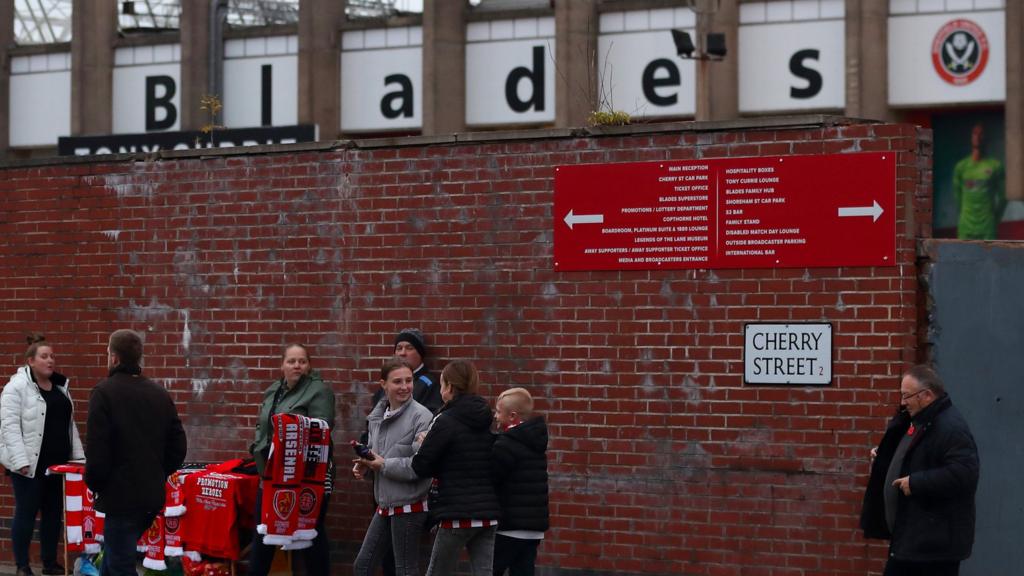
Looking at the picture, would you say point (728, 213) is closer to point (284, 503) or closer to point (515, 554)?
point (515, 554)

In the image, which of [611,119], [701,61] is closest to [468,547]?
[611,119]

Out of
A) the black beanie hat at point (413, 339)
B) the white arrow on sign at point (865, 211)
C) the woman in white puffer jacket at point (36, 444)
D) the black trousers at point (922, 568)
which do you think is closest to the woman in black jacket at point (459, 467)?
the black beanie hat at point (413, 339)

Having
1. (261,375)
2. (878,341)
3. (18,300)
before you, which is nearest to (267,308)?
(261,375)

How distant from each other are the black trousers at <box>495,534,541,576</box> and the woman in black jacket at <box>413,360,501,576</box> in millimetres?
148

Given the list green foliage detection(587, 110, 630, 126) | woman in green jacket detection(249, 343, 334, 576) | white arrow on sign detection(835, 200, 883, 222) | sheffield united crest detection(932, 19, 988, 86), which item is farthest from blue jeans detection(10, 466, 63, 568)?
sheffield united crest detection(932, 19, 988, 86)

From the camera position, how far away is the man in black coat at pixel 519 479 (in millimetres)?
8930

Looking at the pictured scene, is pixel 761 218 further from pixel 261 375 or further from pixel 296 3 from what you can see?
pixel 296 3

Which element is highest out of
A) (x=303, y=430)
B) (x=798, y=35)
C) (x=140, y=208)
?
(x=798, y=35)

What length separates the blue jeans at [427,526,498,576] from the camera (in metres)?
8.88

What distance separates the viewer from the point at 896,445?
829 centimetres

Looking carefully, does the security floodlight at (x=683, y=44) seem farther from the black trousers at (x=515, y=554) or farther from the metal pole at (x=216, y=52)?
the black trousers at (x=515, y=554)

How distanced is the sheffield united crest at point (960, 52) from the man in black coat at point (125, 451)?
16.0 m

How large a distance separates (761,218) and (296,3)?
20.1m

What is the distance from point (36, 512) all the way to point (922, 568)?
21.7ft
